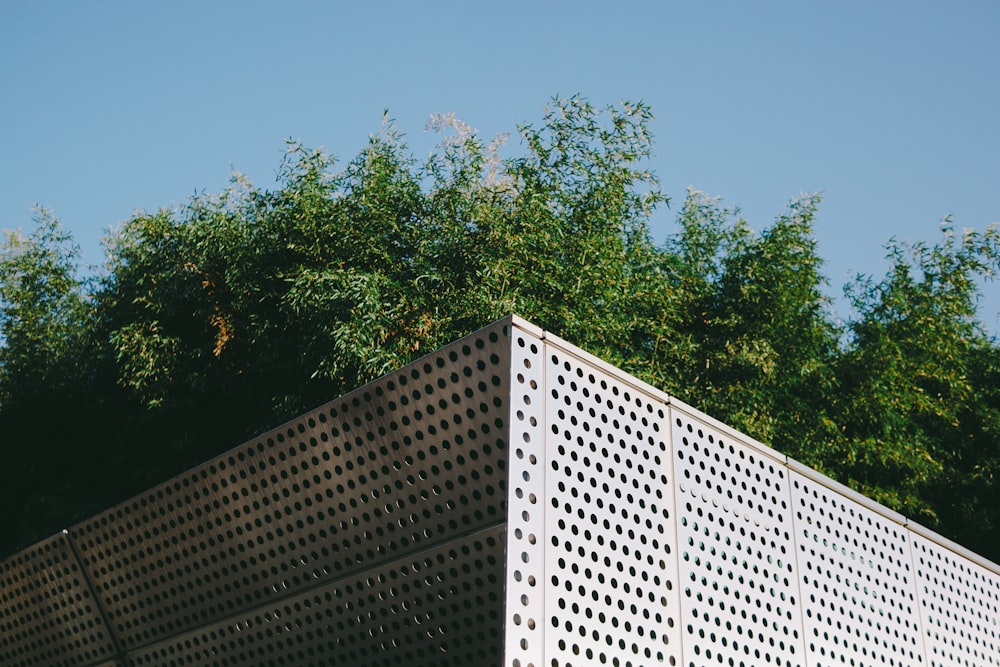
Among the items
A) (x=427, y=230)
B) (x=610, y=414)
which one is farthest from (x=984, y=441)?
(x=610, y=414)

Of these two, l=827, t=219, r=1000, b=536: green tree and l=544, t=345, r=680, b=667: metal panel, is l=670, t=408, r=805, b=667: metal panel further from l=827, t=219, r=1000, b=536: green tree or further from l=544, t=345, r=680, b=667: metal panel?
l=827, t=219, r=1000, b=536: green tree

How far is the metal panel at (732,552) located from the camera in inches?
178

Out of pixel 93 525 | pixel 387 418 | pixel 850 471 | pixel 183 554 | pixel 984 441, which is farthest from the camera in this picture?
pixel 984 441

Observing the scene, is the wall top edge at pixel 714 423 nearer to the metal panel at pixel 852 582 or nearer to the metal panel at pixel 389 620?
the metal panel at pixel 852 582

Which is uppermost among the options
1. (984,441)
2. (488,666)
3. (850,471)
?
(984,441)

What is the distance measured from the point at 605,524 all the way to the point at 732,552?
0.98 m

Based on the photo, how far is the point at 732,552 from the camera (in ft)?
15.8

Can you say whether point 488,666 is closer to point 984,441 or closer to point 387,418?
point 387,418

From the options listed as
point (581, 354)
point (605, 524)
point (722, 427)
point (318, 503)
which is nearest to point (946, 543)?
point (722, 427)

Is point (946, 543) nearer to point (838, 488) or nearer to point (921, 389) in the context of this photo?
point (838, 488)

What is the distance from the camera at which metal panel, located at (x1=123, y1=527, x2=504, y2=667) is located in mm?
4047

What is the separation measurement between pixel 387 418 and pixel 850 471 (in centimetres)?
1206

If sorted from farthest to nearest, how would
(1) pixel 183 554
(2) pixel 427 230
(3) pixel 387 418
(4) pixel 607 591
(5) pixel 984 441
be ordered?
(5) pixel 984 441, (2) pixel 427 230, (1) pixel 183 554, (3) pixel 387 418, (4) pixel 607 591

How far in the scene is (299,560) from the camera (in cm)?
487
